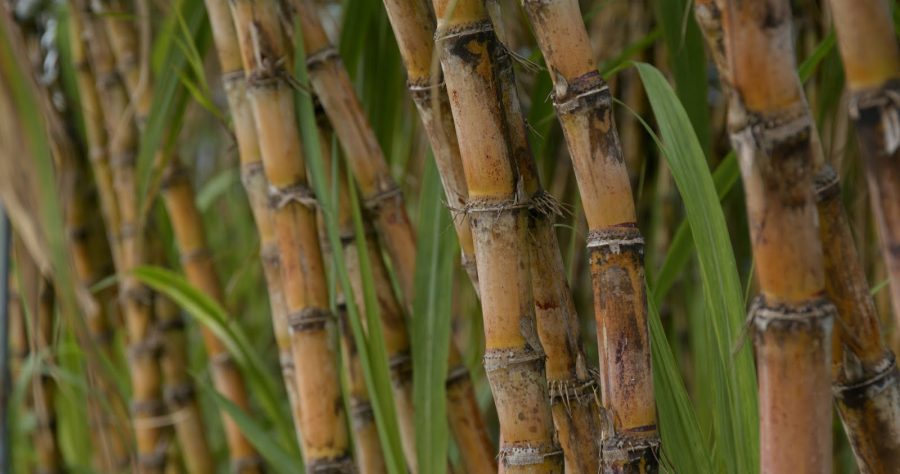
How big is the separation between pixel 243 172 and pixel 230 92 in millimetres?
44

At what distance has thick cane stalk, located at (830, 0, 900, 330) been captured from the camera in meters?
0.24

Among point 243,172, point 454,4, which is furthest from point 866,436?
point 243,172

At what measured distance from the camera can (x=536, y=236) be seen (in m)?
0.37

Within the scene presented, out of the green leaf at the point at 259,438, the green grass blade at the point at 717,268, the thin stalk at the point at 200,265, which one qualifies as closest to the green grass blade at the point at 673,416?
the green grass blade at the point at 717,268

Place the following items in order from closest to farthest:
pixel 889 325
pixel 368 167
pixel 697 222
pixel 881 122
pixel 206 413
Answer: pixel 881 122 → pixel 697 222 → pixel 368 167 → pixel 889 325 → pixel 206 413

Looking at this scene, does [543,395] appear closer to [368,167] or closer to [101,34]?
[368,167]

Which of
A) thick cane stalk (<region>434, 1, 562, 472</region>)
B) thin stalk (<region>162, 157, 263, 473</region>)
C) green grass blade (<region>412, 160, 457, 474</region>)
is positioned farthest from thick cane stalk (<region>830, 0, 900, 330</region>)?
thin stalk (<region>162, 157, 263, 473</region>)

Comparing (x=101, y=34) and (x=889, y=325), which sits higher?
Answer: (x=101, y=34)

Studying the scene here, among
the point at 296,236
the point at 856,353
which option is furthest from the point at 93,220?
the point at 856,353

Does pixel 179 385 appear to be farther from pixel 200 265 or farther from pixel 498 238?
pixel 498 238

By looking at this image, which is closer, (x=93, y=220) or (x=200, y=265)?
(x=200, y=265)

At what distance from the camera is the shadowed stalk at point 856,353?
0.31 m

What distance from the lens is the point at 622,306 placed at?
12.9 inches

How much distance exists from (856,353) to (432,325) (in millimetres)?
198
